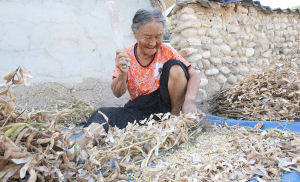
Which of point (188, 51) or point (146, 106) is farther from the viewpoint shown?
point (188, 51)

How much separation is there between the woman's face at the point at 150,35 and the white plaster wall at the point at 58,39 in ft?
3.50

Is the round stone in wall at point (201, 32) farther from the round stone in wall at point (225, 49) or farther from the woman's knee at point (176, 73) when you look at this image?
the woman's knee at point (176, 73)

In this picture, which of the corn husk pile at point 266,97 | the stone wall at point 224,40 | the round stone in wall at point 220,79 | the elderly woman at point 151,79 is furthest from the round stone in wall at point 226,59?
the elderly woman at point 151,79

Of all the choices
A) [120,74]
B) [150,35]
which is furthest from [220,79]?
[120,74]

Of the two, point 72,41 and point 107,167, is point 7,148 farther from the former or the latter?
point 72,41

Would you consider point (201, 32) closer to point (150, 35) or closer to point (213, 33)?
point (213, 33)

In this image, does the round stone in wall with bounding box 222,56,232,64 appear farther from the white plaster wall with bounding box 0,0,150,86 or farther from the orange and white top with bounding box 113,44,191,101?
the white plaster wall with bounding box 0,0,150,86

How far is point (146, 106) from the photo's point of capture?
1.86m

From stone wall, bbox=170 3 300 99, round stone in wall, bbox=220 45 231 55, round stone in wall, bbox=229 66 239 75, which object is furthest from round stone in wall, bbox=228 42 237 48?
round stone in wall, bbox=229 66 239 75

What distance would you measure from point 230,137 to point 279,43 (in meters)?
3.25

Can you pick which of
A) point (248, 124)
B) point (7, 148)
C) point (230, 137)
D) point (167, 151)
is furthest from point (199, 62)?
point (7, 148)

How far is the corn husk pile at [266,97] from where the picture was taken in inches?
65.2

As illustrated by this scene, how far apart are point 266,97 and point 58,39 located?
7.54 feet

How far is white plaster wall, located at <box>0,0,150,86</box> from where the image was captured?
88.2 inches
